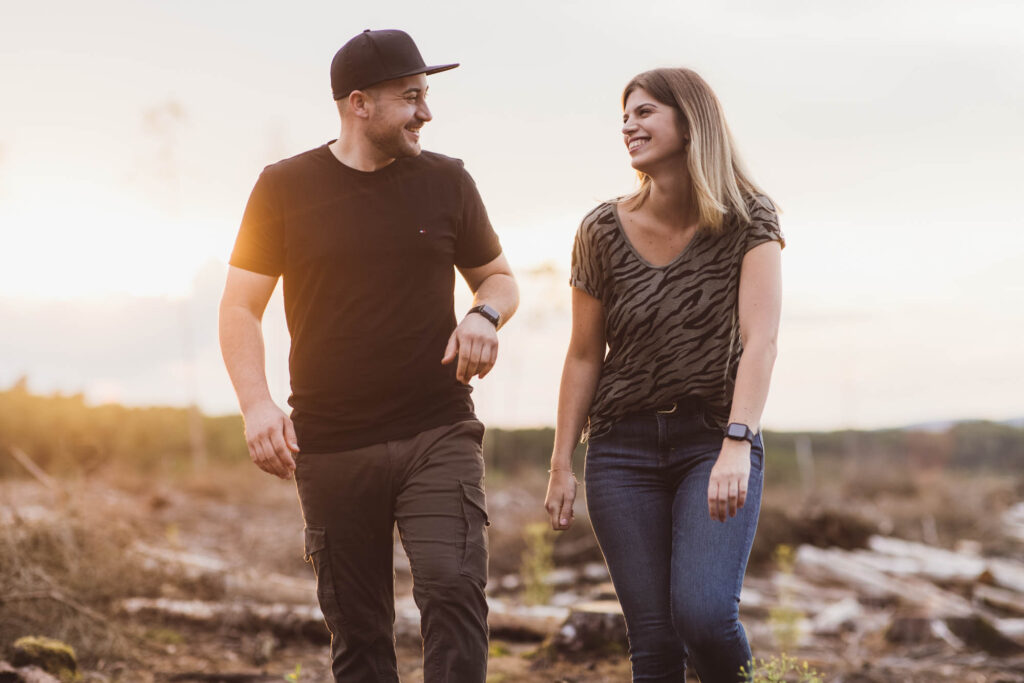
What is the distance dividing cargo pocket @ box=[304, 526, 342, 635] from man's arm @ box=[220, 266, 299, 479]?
278 millimetres

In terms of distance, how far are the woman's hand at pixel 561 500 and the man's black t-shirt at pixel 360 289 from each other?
0.41 m

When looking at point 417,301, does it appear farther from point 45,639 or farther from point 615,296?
point 45,639

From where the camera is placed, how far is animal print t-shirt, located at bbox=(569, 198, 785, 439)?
323cm

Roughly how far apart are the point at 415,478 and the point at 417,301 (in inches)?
23.3

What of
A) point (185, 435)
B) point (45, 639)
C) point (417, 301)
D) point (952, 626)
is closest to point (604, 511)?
point (417, 301)

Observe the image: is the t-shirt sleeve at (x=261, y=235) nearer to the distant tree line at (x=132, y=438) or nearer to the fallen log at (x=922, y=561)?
the distant tree line at (x=132, y=438)

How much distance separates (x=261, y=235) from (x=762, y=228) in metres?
1.70

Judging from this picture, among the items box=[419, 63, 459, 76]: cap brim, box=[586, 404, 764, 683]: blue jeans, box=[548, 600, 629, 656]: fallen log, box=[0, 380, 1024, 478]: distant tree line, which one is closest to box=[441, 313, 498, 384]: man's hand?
box=[586, 404, 764, 683]: blue jeans

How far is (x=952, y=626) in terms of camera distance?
8859mm

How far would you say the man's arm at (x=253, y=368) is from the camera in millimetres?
3074

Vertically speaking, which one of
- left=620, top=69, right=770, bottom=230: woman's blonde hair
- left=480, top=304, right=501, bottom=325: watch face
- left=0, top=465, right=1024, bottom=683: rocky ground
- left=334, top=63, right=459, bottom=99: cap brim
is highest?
left=334, top=63, right=459, bottom=99: cap brim

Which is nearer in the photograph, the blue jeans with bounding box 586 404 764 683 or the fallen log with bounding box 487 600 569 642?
the blue jeans with bounding box 586 404 764 683

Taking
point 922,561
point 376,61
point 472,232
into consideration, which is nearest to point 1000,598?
point 922,561

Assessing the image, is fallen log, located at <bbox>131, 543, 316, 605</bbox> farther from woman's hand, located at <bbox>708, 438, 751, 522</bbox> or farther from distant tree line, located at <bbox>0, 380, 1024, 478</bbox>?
woman's hand, located at <bbox>708, 438, 751, 522</bbox>
